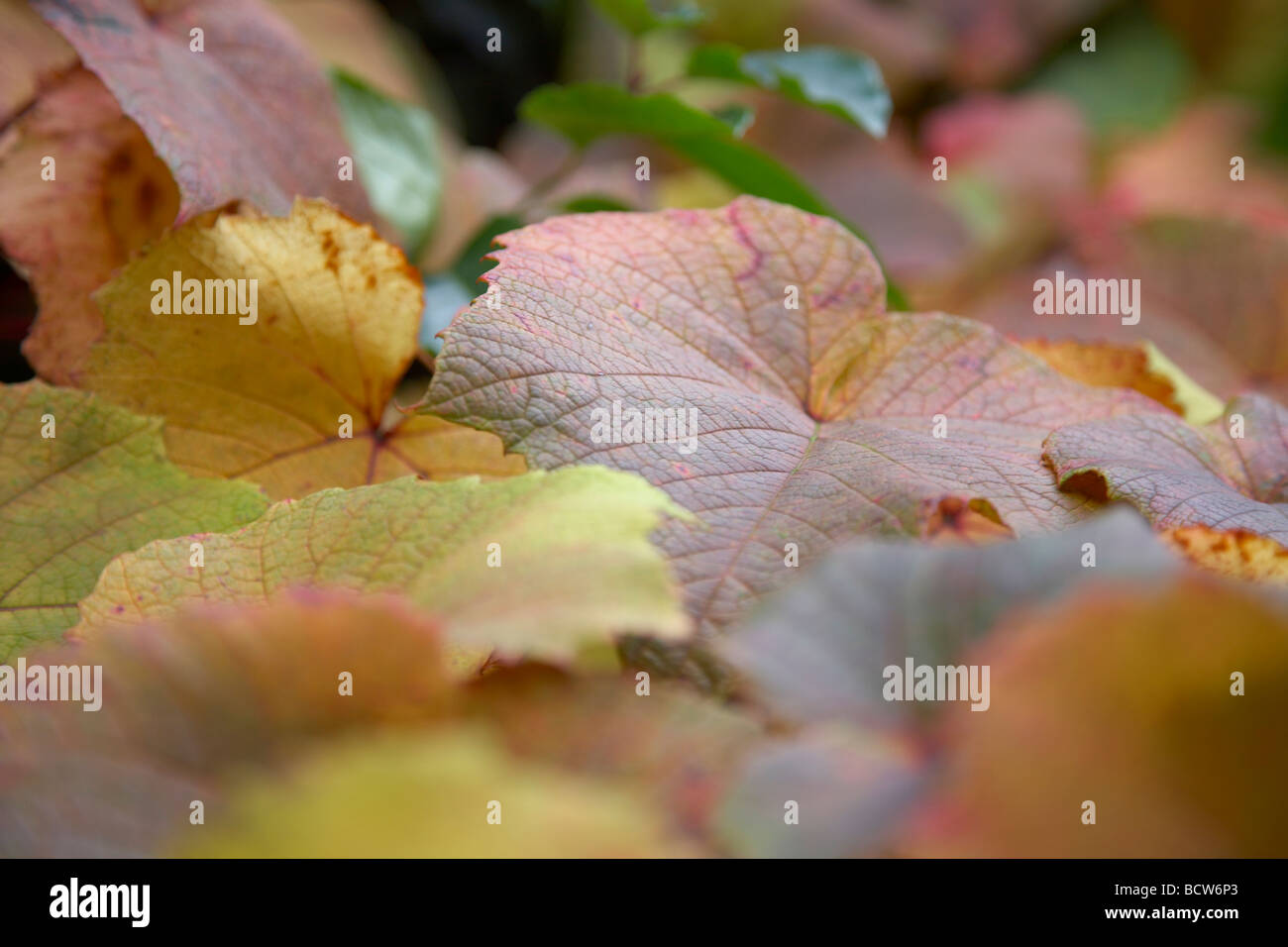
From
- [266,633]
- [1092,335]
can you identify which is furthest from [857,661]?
[1092,335]

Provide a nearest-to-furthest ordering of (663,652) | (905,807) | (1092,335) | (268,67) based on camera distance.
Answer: (905,807) < (663,652) < (268,67) < (1092,335)

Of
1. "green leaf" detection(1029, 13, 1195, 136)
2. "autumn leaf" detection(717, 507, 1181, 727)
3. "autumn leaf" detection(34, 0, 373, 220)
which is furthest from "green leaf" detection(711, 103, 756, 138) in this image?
"green leaf" detection(1029, 13, 1195, 136)

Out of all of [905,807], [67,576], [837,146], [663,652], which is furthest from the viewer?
[837,146]

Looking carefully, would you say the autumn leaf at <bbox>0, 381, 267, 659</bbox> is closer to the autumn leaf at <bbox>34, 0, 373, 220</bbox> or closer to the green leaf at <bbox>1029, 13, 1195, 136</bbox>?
the autumn leaf at <bbox>34, 0, 373, 220</bbox>

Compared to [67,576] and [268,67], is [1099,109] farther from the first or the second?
[67,576]

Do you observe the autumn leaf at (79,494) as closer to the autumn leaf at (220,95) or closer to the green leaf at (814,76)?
the autumn leaf at (220,95)

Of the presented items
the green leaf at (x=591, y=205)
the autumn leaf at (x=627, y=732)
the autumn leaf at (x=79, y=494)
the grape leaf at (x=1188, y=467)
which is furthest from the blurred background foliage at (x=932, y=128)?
the autumn leaf at (x=627, y=732)
